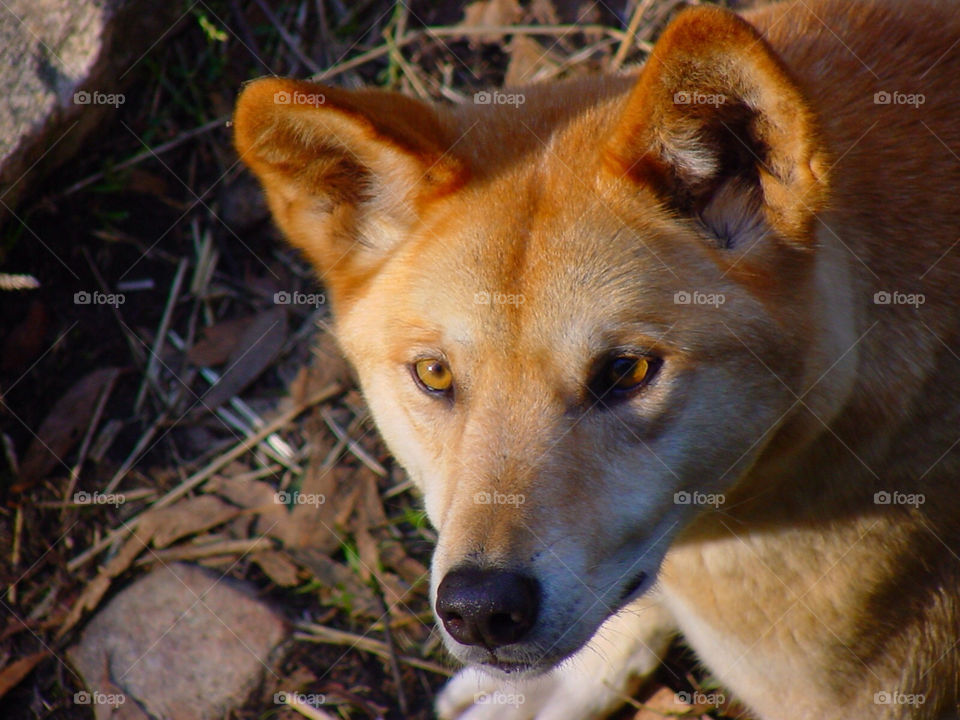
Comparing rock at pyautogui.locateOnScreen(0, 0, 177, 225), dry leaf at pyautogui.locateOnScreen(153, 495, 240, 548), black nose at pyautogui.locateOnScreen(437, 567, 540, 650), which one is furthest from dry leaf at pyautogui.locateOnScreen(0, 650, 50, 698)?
black nose at pyautogui.locateOnScreen(437, 567, 540, 650)

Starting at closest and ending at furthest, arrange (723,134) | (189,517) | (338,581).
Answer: (723,134)
(338,581)
(189,517)

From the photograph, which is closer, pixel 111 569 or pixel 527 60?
pixel 111 569

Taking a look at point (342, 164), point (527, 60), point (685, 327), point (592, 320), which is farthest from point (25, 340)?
point (685, 327)

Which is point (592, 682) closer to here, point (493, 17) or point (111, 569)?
point (111, 569)

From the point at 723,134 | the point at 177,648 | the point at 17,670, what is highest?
the point at 723,134

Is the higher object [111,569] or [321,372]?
[321,372]

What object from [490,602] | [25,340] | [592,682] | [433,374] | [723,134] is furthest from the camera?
[25,340]

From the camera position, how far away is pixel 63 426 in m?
4.14

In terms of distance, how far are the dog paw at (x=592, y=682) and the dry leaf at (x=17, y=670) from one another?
5.81 feet

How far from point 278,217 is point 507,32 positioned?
230cm

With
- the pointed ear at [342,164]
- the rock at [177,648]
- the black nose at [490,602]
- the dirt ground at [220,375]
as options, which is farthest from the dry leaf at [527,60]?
the black nose at [490,602]

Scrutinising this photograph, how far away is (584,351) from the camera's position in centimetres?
225

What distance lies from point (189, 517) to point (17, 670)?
2.90ft

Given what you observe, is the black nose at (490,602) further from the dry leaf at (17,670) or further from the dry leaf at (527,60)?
the dry leaf at (527,60)
